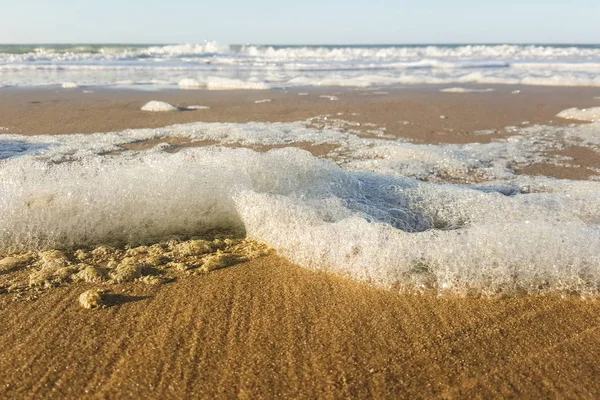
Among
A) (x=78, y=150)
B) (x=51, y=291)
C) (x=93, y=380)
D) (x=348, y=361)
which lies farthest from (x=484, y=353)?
(x=78, y=150)

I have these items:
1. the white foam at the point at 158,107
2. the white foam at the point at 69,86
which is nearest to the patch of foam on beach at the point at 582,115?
the white foam at the point at 158,107

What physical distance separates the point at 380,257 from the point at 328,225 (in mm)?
367

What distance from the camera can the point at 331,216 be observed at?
8.22ft

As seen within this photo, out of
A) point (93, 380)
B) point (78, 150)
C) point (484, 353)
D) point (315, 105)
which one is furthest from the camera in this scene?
point (315, 105)

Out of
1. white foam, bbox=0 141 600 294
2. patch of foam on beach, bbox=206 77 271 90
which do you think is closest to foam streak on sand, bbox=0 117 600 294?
white foam, bbox=0 141 600 294

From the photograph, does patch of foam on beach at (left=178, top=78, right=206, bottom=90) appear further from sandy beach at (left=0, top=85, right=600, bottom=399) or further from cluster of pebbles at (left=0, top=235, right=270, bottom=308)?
sandy beach at (left=0, top=85, right=600, bottom=399)

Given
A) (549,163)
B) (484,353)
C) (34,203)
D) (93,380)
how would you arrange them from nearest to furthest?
(93,380) < (484,353) < (34,203) < (549,163)

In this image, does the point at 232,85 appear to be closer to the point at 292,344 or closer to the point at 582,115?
the point at 582,115

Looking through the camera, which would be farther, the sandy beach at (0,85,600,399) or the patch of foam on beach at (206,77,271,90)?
the patch of foam on beach at (206,77,271,90)

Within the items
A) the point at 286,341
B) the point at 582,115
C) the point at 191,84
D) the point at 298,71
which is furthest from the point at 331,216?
the point at 298,71

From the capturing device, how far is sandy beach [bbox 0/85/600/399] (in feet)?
4.51

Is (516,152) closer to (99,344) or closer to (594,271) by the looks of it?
(594,271)

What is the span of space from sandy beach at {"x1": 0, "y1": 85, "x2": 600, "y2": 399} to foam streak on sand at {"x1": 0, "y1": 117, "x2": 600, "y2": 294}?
14 cm

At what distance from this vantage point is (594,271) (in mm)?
1976
